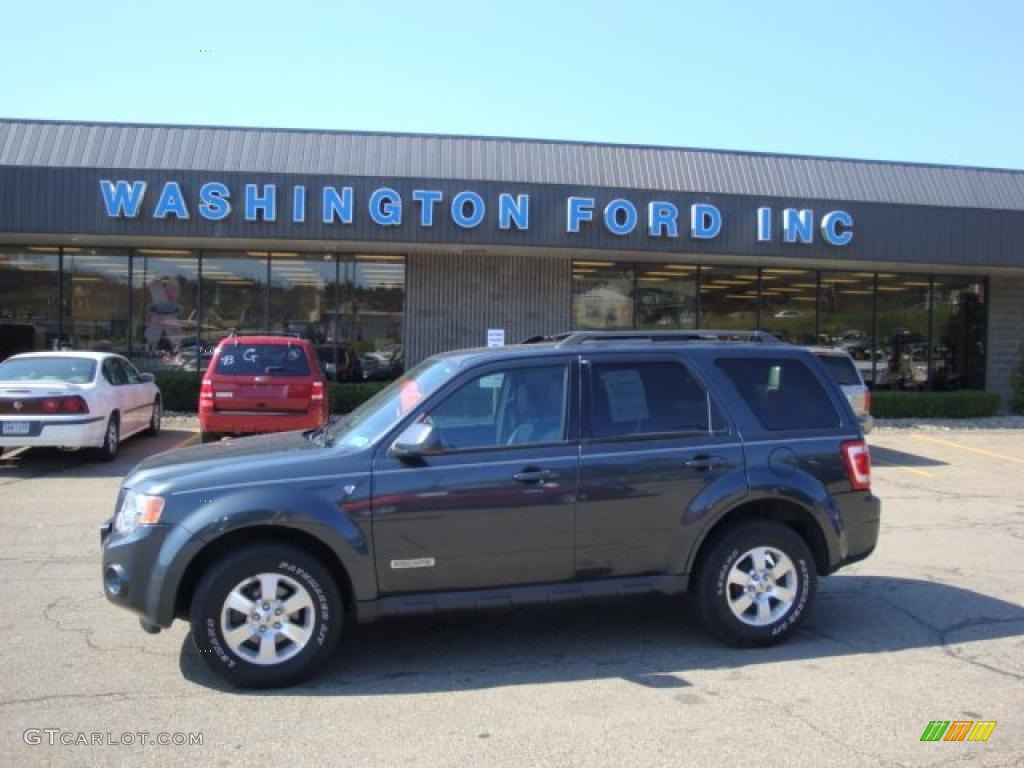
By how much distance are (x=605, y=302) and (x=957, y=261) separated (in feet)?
23.5

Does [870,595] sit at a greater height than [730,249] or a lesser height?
lesser

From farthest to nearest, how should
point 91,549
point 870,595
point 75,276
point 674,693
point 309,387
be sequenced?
point 75,276 < point 309,387 < point 91,549 < point 870,595 < point 674,693

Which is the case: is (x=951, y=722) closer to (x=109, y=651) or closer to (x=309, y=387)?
(x=109, y=651)

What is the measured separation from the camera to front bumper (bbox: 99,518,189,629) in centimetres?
459

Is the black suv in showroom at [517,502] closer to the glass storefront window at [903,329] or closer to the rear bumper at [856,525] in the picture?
the rear bumper at [856,525]

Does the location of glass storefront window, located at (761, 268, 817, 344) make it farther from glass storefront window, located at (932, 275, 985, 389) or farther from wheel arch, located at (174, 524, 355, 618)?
wheel arch, located at (174, 524, 355, 618)

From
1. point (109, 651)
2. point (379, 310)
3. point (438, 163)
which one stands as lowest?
point (109, 651)

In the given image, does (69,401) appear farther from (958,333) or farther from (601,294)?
(958,333)

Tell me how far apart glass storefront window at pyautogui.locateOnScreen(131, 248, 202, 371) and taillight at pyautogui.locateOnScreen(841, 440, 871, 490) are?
1594 cm

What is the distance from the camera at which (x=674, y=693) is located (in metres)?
4.66

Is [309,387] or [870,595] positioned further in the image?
[309,387]

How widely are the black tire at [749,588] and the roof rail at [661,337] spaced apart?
122 centimetres

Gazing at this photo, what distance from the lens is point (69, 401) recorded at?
37.2 ft

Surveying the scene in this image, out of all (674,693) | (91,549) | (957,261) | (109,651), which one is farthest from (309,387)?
(957,261)
